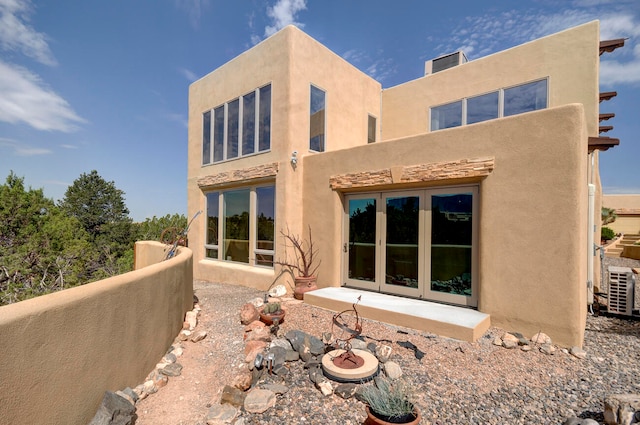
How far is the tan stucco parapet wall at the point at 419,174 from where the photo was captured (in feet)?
18.1

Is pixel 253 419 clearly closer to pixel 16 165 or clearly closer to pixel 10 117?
pixel 16 165

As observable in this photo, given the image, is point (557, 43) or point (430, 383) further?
point (557, 43)

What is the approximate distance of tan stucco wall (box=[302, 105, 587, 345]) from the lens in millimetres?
4648

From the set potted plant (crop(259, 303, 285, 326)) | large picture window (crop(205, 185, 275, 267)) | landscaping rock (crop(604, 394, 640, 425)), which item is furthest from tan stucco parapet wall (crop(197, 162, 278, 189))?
landscaping rock (crop(604, 394, 640, 425))

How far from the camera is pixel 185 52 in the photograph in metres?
14.2

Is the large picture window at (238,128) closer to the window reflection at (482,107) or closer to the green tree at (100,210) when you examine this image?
the window reflection at (482,107)

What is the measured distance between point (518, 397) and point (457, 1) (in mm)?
8992

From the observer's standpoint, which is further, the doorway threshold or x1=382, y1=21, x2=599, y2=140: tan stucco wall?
x1=382, y1=21, x2=599, y2=140: tan stucco wall

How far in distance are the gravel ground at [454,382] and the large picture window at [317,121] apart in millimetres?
5500

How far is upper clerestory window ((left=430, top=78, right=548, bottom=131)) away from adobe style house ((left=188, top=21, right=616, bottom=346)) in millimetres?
36

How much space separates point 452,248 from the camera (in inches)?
239

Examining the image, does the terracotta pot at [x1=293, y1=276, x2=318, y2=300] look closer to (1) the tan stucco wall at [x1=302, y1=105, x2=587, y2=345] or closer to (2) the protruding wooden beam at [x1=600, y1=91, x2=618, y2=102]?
(1) the tan stucco wall at [x1=302, y1=105, x2=587, y2=345]

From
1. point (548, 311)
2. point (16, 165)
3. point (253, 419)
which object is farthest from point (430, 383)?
point (16, 165)

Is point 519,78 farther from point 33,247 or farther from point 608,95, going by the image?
point 33,247
